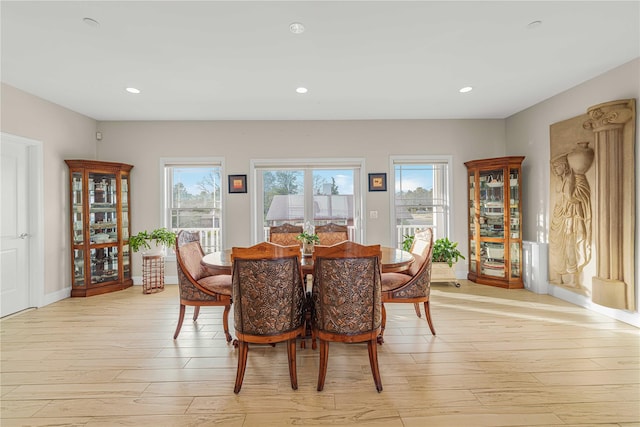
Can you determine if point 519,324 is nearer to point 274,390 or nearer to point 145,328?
point 274,390

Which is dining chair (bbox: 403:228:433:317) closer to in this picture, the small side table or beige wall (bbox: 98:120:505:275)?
beige wall (bbox: 98:120:505:275)

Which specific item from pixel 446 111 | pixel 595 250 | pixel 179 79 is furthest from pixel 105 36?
pixel 595 250

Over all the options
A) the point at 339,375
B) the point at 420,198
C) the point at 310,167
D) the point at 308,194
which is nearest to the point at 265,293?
the point at 339,375

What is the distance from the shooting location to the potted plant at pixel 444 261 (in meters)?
4.66

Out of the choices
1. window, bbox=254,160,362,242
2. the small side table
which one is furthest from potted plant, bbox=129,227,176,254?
window, bbox=254,160,362,242

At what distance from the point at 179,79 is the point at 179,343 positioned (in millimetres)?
2779

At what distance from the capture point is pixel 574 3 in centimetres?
219

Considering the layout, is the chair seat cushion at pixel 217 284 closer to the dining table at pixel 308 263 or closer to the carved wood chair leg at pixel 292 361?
the dining table at pixel 308 263

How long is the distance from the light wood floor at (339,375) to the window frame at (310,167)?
196 centimetres

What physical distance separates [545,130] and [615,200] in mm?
1493

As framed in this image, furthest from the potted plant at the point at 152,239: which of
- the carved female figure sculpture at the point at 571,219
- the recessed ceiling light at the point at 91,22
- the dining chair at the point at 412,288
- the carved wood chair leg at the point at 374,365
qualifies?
the carved female figure sculpture at the point at 571,219

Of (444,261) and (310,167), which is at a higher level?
(310,167)

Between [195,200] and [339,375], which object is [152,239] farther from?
[339,375]

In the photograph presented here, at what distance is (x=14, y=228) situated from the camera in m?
3.70
